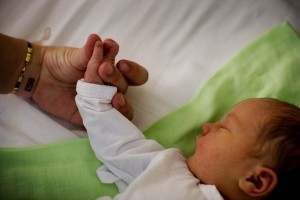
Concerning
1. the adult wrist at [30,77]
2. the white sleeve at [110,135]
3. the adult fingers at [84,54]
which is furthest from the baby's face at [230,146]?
the adult wrist at [30,77]

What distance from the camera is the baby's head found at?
73 cm

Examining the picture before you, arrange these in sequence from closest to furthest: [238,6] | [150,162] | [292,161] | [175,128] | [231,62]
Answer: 1. [292,161]
2. [150,162]
3. [175,128]
4. [231,62]
5. [238,6]

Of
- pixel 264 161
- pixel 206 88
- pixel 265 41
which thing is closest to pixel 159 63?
pixel 206 88

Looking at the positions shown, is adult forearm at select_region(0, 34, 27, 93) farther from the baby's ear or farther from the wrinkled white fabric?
the baby's ear

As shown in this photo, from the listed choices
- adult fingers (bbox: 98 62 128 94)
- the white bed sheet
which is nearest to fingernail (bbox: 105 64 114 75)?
adult fingers (bbox: 98 62 128 94)

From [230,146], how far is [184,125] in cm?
21

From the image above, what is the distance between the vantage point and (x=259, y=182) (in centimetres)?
76

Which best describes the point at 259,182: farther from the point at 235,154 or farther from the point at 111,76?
the point at 111,76

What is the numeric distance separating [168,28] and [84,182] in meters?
0.59

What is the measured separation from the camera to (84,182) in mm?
859

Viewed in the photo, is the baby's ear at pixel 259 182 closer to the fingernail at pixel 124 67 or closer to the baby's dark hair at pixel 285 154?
the baby's dark hair at pixel 285 154

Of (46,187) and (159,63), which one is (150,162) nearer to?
(46,187)

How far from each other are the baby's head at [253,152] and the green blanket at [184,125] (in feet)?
0.47

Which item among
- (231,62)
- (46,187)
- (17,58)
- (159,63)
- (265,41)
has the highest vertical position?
(265,41)
